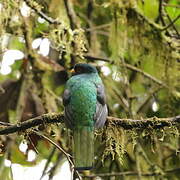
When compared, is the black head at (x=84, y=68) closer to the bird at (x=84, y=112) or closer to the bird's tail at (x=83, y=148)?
the bird at (x=84, y=112)

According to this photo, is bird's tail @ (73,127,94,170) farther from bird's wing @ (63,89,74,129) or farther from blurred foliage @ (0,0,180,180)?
blurred foliage @ (0,0,180,180)

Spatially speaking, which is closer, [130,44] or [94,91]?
[94,91]

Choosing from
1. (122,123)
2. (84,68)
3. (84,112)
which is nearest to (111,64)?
(84,68)

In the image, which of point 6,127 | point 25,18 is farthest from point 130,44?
point 6,127

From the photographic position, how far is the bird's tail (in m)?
3.40

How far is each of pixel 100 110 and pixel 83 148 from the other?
0.32m

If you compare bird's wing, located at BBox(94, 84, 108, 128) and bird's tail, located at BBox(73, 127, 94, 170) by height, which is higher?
bird's wing, located at BBox(94, 84, 108, 128)

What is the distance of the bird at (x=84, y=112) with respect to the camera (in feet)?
11.3

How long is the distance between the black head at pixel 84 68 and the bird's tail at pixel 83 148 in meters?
0.70

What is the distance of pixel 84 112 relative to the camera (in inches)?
146

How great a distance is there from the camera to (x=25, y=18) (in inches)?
196

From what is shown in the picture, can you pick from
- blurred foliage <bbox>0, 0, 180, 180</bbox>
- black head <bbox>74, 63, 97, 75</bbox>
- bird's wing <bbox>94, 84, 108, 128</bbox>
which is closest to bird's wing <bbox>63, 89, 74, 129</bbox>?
bird's wing <bbox>94, 84, 108, 128</bbox>

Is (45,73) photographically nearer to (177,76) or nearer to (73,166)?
(177,76)

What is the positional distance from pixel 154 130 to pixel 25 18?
190 centimetres
